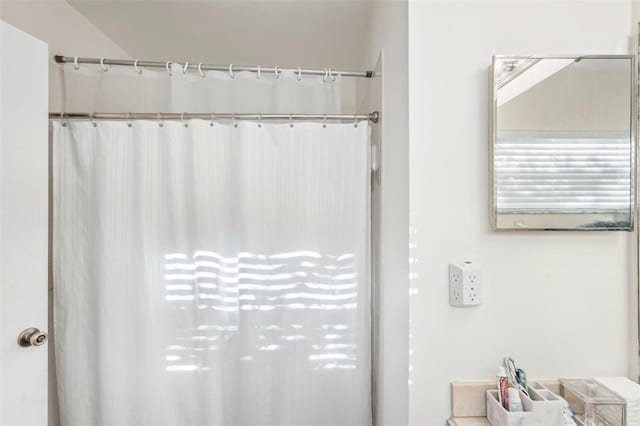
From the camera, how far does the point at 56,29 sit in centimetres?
146

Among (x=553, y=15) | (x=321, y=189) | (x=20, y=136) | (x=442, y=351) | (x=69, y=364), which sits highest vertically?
(x=553, y=15)

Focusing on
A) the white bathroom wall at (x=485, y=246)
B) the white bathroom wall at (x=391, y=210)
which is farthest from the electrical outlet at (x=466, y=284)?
the white bathroom wall at (x=391, y=210)

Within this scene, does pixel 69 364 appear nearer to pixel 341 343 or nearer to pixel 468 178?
pixel 341 343

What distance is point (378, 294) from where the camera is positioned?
140 cm

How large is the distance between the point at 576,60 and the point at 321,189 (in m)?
0.99

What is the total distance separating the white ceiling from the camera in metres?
1.56

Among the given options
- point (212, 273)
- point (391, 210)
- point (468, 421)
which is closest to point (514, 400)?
point (468, 421)

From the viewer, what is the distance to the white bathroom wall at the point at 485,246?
1.00 m

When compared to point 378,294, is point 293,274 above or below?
above

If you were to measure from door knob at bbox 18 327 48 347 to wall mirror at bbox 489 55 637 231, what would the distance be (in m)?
1.57

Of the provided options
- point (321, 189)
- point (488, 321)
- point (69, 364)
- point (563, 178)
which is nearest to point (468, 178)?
point (563, 178)

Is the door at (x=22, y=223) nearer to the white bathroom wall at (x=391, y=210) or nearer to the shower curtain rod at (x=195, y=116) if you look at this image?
the shower curtain rod at (x=195, y=116)

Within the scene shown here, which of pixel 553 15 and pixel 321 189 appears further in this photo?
pixel 321 189

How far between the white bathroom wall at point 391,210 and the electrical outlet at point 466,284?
15cm
